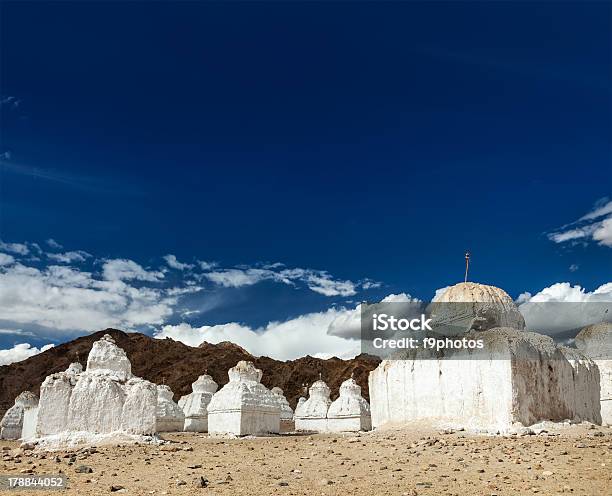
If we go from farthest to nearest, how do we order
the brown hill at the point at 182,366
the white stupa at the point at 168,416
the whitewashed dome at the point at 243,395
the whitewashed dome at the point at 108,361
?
1. the brown hill at the point at 182,366
2. the white stupa at the point at 168,416
3. the whitewashed dome at the point at 243,395
4. the whitewashed dome at the point at 108,361

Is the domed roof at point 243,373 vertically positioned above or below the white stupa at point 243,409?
above

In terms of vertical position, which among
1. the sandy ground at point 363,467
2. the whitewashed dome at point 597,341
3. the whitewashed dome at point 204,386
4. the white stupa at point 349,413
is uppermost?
the whitewashed dome at point 597,341

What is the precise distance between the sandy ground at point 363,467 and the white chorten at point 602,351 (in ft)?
25.9

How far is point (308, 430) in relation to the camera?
3064cm

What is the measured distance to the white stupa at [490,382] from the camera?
17703 millimetres

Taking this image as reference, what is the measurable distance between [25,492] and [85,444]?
8.33 metres

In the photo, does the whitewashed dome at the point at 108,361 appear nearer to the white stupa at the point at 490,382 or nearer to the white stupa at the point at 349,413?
the white stupa at the point at 490,382

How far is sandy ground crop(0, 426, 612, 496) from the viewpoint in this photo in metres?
9.27

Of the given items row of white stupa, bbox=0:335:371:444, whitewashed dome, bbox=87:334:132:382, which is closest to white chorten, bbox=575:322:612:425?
row of white stupa, bbox=0:335:371:444

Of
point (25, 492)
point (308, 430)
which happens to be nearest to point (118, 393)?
point (25, 492)

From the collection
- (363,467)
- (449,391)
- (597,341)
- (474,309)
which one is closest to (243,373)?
(449,391)

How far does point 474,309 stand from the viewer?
2133 cm

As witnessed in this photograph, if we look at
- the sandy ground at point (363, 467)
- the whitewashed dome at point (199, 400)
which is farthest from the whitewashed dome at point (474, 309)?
the whitewashed dome at point (199, 400)

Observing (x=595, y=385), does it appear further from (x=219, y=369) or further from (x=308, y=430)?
(x=219, y=369)
